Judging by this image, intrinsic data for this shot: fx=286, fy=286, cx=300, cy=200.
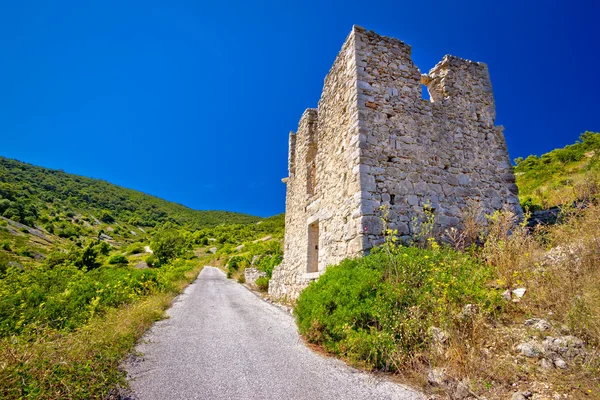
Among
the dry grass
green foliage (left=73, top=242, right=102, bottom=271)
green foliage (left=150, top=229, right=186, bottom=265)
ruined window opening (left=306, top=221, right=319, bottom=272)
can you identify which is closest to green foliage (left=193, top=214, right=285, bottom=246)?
green foliage (left=150, top=229, right=186, bottom=265)

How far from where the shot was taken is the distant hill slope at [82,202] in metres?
43.1

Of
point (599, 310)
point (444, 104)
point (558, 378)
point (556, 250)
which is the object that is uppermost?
point (444, 104)

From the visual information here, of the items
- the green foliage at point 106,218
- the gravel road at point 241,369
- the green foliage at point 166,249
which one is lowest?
the gravel road at point 241,369

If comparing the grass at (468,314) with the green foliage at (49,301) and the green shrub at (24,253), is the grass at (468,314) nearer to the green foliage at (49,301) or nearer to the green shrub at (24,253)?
the green foliage at (49,301)

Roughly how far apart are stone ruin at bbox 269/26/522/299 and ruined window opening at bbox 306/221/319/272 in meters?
0.19

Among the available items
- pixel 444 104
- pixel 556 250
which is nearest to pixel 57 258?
pixel 444 104

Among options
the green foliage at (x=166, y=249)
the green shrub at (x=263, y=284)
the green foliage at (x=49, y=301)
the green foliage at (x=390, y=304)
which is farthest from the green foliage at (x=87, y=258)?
the green foliage at (x=390, y=304)

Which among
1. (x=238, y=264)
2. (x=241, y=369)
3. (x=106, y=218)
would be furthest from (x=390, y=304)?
(x=106, y=218)

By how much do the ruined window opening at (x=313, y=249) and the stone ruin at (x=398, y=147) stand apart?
7.4 inches

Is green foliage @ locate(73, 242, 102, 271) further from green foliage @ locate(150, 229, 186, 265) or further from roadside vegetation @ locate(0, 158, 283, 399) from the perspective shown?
green foliage @ locate(150, 229, 186, 265)

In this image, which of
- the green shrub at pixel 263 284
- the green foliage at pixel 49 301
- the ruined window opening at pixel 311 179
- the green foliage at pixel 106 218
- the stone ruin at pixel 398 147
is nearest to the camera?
the green foliage at pixel 49 301

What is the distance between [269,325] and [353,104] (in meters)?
5.51

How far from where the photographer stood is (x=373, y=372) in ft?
11.8

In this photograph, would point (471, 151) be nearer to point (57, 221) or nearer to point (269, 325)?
point (269, 325)
